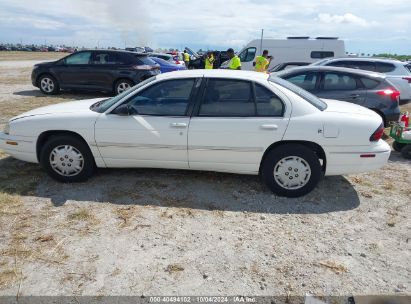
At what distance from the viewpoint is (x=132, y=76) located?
37.6 feet

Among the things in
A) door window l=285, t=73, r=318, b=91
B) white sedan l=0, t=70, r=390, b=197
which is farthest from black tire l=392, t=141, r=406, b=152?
white sedan l=0, t=70, r=390, b=197

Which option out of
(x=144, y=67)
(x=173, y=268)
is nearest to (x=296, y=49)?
(x=144, y=67)

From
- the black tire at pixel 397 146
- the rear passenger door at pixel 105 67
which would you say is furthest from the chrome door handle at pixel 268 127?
the rear passenger door at pixel 105 67

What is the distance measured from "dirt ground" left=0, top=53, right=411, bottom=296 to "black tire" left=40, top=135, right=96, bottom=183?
135mm

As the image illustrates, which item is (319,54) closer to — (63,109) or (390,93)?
(390,93)

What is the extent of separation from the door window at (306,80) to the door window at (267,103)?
3392 mm

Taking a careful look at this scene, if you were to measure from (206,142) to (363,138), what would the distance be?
185cm

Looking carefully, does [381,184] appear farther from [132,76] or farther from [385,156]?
[132,76]

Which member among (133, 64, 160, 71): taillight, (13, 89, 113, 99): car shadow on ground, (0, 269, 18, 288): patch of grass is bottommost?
(0, 269, 18, 288): patch of grass

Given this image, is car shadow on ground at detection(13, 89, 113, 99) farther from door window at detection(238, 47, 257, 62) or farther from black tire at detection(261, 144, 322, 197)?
black tire at detection(261, 144, 322, 197)

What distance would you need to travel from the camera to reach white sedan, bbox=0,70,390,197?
4.01 metres

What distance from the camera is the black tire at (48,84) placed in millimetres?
11953

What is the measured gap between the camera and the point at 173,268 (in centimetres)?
293

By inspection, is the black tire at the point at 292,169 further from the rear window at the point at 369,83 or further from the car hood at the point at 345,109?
the rear window at the point at 369,83
